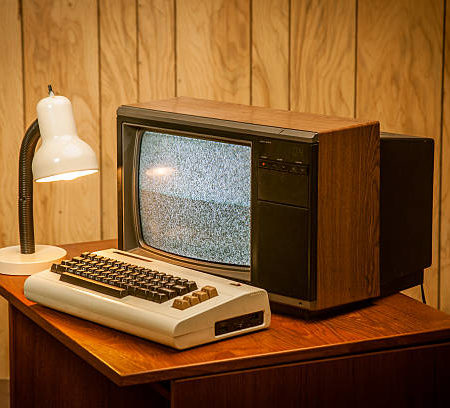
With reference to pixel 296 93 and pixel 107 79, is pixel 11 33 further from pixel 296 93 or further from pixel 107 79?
pixel 296 93

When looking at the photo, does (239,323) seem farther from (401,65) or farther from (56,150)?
(401,65)

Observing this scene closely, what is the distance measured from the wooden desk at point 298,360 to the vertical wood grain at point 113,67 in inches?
32.2

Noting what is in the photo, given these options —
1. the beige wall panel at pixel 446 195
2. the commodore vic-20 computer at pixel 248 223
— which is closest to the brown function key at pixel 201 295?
the commodore vic-20 computer at pixel 248 223

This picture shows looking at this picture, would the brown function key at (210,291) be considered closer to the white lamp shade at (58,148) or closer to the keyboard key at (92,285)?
the keyboard key at (92,285)

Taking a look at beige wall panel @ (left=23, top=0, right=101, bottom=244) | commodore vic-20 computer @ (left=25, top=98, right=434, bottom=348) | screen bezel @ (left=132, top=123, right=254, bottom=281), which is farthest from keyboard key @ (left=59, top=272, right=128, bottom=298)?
beige wall panel @ (left=23, top=0, right=101, bottom=244)

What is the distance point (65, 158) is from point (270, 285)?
0.44 metres

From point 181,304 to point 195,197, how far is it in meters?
0.34

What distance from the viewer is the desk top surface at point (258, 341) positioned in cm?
132

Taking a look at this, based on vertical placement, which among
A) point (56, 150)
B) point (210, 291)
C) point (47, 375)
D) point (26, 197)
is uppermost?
point (56, 150)

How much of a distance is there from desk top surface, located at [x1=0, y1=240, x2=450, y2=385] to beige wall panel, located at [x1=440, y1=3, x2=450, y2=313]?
2.85ft

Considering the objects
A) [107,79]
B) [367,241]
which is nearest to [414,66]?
[107,79]

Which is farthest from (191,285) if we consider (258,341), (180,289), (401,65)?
(401,65)

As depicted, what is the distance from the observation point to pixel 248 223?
5.22ft

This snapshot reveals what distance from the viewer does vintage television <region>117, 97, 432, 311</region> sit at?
1469 millimetres
